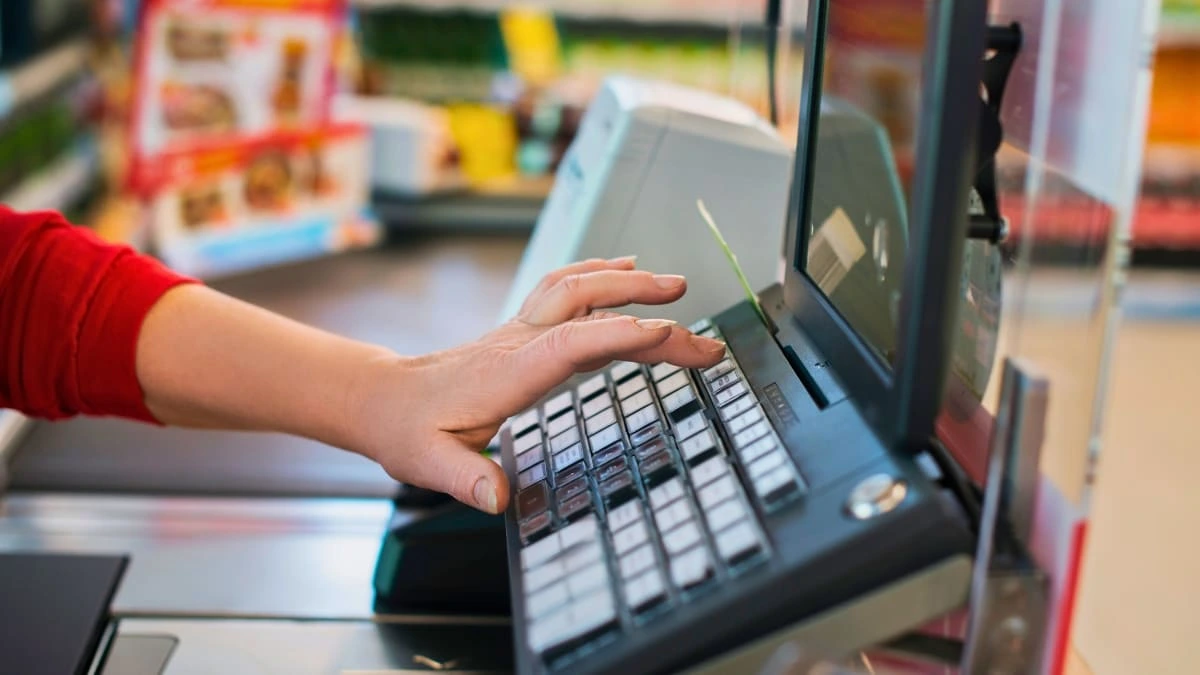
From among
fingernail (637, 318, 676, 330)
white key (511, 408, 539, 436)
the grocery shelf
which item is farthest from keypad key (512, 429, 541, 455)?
the grocery shelf

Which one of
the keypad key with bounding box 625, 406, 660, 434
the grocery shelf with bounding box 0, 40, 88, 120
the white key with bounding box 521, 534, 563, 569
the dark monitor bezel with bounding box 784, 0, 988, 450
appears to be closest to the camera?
the dark monitor bezel with bounding box 784, 0, 988, 450

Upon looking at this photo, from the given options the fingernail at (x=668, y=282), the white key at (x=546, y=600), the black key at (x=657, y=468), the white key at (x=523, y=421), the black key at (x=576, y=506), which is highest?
the fingernail at (x=668, y=282)

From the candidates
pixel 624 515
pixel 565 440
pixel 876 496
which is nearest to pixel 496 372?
pixel 565 440

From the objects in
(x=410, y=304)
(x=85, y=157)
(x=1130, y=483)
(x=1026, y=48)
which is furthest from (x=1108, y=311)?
(x=85, y=157)

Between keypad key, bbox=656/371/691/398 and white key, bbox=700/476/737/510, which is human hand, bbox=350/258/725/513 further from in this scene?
white key, bbox=700/476/737/510

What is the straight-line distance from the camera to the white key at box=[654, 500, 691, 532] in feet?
1.87

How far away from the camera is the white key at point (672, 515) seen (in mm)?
569

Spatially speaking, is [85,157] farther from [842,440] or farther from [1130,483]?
[842,440]

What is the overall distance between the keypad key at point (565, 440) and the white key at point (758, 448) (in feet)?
0.50

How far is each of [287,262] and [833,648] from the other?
7.25ft

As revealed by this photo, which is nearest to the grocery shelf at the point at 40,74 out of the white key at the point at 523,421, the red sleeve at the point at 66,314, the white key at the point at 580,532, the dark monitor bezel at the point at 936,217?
the red sleeve at the point at 66,314

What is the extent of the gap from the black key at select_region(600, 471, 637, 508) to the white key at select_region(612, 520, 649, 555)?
31mm

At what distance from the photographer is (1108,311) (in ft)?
1.59

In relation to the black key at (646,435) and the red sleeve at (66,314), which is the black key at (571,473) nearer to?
the black key at (646,435)
